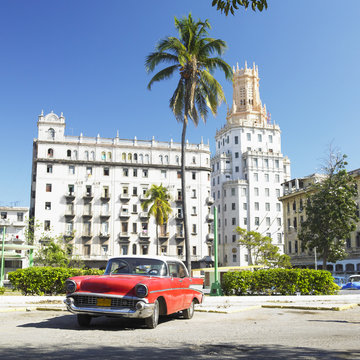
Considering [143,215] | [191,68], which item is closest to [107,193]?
[143,215]

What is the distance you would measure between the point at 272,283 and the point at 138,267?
10.1m

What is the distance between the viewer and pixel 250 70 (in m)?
113

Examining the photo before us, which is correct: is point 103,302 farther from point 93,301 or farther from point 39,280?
point 39,280

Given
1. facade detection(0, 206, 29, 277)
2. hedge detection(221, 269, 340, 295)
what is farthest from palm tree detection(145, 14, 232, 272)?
facade detection(0, 206, 29, 277)

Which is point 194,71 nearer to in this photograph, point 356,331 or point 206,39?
point 206,39

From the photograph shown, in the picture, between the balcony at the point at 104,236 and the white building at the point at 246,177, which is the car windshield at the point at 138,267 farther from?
the white building at the point at 246,177

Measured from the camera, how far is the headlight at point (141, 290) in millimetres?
9039

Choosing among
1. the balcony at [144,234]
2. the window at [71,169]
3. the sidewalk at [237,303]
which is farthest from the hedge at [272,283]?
the window at [71,169]

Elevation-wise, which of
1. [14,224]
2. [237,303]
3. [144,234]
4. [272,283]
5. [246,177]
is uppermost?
[246,177]

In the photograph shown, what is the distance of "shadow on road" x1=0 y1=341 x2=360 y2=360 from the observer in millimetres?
6344

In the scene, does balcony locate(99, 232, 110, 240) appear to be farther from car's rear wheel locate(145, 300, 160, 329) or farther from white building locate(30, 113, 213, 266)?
car's rear wheel locate(145, 300, 160, 329)

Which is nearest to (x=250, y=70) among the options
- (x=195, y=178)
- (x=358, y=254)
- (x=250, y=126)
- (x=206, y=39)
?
(x=250, y=126)

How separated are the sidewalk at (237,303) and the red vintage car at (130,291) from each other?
3863mm

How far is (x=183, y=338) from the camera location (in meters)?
8.24
